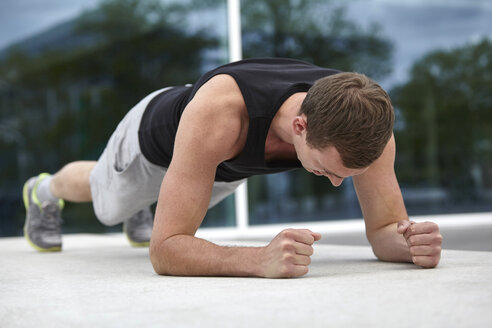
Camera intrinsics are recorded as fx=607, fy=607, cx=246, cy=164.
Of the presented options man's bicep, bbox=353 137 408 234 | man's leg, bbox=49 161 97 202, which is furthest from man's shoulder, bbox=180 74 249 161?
man's leg, bbox=49 161 97 202

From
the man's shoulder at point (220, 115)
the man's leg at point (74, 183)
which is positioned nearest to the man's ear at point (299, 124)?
the man's shoulder at point (220, 115)

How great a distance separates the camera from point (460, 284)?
127cm

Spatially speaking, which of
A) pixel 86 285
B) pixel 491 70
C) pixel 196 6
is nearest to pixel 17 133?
pixel 196 6

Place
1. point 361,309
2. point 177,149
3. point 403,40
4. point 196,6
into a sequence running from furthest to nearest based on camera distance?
point 403,40 → point 196,6 → point 177,149 → point 361,309

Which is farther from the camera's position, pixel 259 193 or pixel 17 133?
pixel 259 193

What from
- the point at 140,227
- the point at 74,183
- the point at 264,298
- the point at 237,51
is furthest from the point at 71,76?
the point at 264,298

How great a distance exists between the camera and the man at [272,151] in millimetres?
1375

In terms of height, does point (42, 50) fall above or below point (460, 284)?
above

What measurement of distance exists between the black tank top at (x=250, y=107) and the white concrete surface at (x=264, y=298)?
1.09 ft

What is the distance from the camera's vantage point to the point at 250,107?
59.5 inches

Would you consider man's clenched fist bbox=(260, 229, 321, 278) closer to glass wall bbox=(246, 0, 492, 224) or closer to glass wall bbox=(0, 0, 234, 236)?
glass wall bbox=(0, 0, 234, 236)

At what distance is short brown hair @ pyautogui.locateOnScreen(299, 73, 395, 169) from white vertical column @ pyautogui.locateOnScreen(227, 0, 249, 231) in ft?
12.2

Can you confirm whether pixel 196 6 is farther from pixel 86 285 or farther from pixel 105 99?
pixel 86 285

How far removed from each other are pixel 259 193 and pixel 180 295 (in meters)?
3.93
